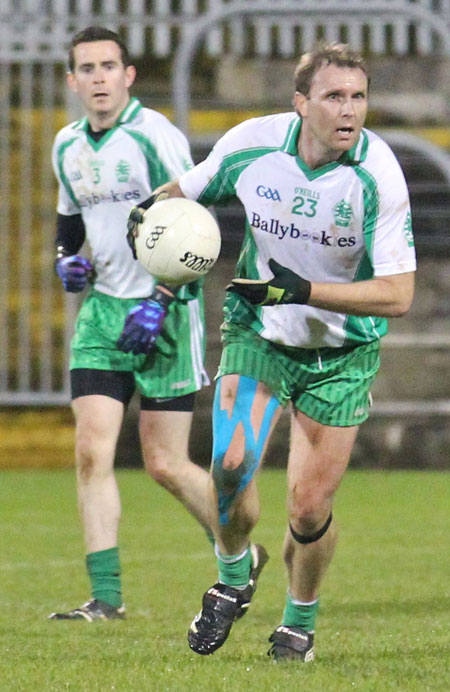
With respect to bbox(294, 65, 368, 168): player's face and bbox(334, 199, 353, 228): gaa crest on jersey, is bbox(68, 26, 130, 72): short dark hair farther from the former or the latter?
bbox(334, 199, 353, 228): gaa crest on jersey

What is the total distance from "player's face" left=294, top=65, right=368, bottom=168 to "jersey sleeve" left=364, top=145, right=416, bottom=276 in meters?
0.19

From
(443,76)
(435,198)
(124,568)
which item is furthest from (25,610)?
(443,76)

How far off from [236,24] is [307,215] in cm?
782

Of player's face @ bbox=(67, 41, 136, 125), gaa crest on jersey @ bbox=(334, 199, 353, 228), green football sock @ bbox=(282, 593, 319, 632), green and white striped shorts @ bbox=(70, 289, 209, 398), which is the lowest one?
green football sock @ bbox=(282, 593, 319, 632)

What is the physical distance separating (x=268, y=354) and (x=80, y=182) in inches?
72.0

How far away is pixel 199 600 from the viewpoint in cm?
696

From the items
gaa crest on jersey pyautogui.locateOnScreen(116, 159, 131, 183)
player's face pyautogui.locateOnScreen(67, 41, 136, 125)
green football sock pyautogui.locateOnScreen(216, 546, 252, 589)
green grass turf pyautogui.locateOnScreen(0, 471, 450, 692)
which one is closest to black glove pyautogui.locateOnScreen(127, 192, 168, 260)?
green football sock pyautogui.locateOnScreen(216, 546, 252, 589)

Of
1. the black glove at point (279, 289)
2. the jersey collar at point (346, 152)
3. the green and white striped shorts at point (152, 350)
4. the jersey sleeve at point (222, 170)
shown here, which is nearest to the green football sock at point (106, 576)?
the green and white striped shorts at point (152, 350)

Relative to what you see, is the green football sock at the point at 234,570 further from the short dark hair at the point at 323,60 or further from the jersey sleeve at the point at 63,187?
the jersey sleeve at the point at 63,187

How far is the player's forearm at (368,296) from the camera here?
5.09m

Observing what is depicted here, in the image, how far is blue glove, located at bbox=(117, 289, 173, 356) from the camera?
6336 mm

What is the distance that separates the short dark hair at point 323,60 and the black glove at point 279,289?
0.71 meters

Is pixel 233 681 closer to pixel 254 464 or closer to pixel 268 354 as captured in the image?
pixel 254 464

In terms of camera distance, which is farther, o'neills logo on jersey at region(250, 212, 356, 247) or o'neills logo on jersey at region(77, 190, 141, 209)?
o'neills logo on jersey at region(77, 190, 141, 209)
